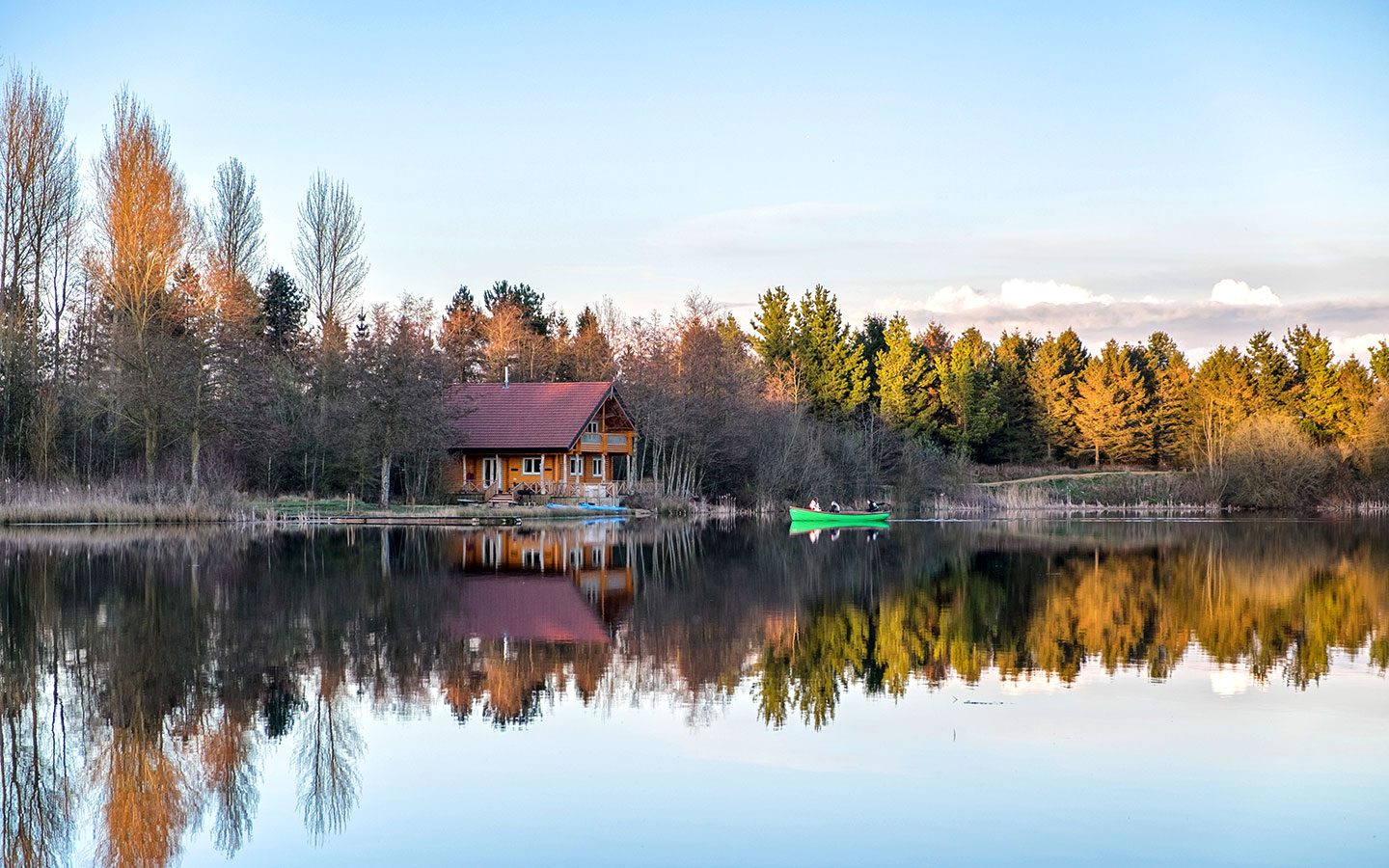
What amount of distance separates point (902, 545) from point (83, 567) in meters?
19.8

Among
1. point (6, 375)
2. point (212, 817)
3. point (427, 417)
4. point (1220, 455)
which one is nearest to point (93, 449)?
point (6, 375)

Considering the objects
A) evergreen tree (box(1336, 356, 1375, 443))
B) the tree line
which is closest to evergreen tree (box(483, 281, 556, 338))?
the tree line

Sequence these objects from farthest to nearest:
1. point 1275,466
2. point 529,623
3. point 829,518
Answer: point 1275,466, point 829,518, point 529,623

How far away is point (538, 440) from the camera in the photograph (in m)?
51.2

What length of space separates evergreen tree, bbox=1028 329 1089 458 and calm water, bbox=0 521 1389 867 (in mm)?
51119

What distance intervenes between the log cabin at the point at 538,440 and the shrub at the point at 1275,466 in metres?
29.8

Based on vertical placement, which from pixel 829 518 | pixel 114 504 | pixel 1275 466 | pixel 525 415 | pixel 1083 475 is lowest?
pixel 829 518

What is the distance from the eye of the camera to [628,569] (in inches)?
969

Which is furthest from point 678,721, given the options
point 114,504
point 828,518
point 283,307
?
point 283,307

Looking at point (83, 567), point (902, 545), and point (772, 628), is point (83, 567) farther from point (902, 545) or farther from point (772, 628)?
point (902, 545)

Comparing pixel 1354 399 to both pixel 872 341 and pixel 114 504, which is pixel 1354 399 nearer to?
pixel 872 341

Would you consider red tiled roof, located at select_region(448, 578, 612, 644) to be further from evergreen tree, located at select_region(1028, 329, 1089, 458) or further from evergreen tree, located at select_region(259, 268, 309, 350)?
evergreen tree, located at select_region(1028, 329, 1089, 458)

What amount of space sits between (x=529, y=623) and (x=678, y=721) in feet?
19.4

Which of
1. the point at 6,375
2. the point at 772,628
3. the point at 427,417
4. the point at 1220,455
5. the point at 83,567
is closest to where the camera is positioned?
the point at 772,628
